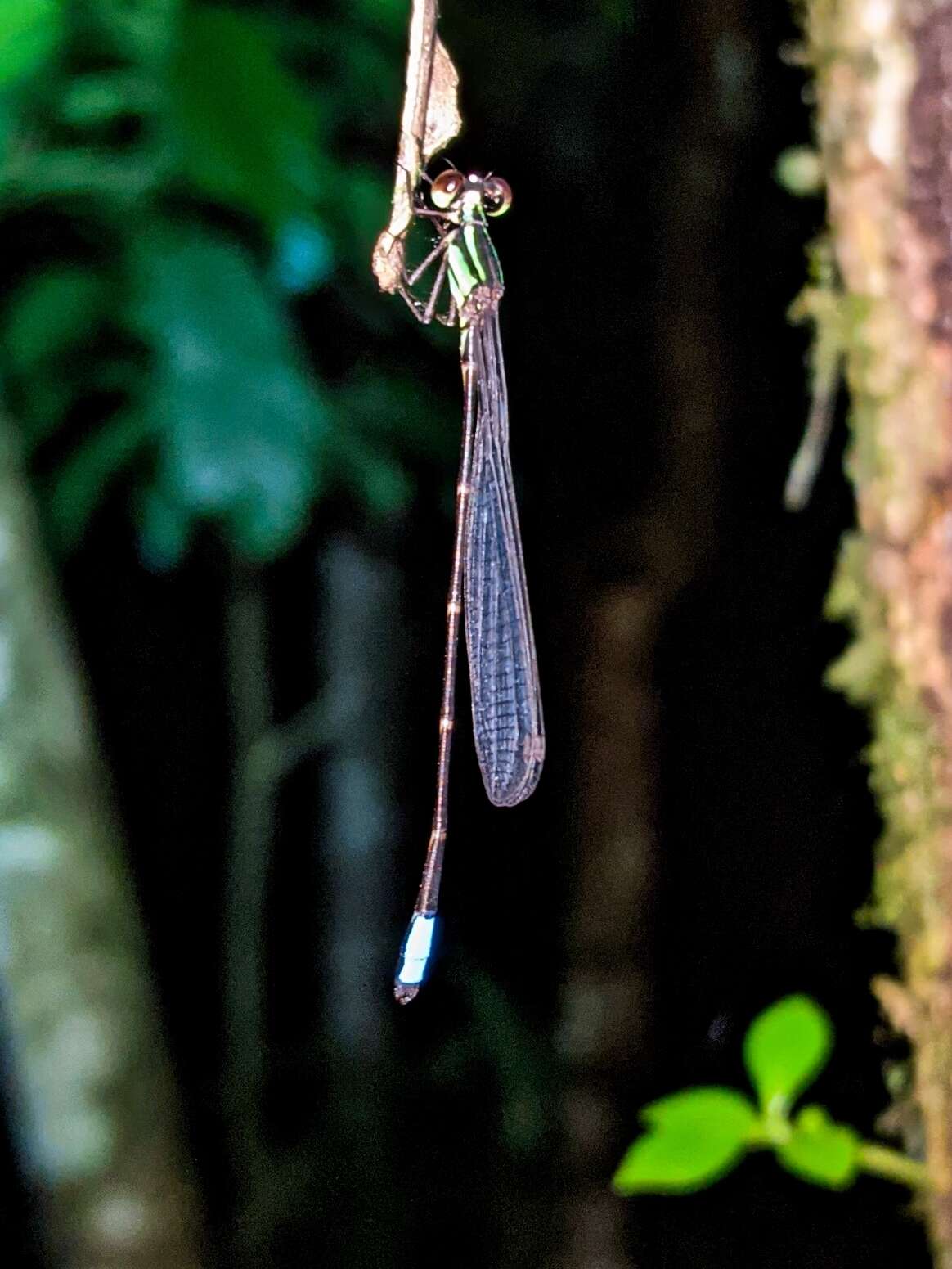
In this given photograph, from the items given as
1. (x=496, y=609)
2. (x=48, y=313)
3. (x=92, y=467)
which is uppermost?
(x=48, y=313)

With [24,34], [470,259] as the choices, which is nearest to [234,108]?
[24,34]

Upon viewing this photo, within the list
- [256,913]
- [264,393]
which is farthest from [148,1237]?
[264,393]

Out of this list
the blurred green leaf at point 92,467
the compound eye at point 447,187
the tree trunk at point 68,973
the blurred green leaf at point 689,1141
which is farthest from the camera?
the blurred green leaf at point 92,467

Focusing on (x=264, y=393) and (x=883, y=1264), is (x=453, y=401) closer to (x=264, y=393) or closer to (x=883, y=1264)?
(x=264, y=393)

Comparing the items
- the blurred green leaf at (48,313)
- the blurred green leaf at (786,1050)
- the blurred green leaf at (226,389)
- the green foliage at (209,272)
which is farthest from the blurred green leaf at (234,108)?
the blurred green leaf at (786,1050)

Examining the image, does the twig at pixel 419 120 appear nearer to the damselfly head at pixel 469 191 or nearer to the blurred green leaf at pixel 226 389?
the damselfly head at pixel 469 191

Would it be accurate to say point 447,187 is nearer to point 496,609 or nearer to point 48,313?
point 496,609

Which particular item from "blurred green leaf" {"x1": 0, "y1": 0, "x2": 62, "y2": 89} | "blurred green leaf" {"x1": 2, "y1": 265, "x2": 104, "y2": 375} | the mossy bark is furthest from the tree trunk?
the mossy bark
